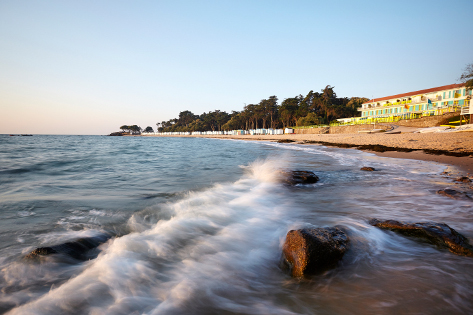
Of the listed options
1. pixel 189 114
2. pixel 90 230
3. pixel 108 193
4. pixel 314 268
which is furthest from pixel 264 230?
pixel 189 114

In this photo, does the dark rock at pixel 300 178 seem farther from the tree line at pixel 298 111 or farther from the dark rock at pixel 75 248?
the tree line at pixel 298 111

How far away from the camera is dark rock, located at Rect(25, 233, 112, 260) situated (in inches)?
129

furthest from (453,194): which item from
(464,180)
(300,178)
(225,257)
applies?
(225,257)

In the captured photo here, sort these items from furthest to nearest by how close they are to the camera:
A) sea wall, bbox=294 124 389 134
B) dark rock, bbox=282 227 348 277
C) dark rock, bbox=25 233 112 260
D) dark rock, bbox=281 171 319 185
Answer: sea wall, bbox=294 124 389 134 → dark rock, bbox=281 171 319 185 → dark rock, bbox=25 233 112 260 → dark rock, bbox=282 227 348 277

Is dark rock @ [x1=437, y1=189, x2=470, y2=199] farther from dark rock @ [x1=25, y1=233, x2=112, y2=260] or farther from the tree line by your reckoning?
the tree line

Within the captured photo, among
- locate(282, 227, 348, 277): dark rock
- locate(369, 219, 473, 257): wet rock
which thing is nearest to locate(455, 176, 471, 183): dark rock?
locate(369, 219, 473, 257): wet rock

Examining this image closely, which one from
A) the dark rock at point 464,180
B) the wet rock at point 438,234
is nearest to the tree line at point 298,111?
the dark rock at point 464,180

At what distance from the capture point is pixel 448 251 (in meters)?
3.11

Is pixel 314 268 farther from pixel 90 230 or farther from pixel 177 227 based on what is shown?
pixel 90 230

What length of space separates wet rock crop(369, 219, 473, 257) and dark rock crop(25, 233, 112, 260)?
4557 mm

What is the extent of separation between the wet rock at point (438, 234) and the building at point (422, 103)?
4823 centimetres

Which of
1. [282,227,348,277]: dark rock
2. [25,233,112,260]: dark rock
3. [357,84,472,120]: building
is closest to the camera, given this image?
[282,227,348,277]: dark rock

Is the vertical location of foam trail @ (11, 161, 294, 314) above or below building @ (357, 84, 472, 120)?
below

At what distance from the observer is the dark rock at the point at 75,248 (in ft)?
10.7
